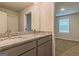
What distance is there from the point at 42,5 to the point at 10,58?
1.62 meters

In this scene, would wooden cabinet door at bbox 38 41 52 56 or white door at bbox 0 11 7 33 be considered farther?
wooden cabinet door at bbox 38 41 52 56

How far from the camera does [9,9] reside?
164cm

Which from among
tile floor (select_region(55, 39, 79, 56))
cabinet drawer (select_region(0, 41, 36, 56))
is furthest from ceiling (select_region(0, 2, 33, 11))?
tile floor (select_region(55, 39, 79, 56))

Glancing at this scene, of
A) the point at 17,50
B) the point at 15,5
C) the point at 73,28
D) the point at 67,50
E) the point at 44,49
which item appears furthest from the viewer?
the point at 73,28

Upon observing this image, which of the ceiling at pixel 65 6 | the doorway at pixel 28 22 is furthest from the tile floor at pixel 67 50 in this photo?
the doorway at pixel 28 22

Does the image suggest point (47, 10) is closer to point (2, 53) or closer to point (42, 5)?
point (42, 5)

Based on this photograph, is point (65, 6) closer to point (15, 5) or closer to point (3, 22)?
point (15, 5)

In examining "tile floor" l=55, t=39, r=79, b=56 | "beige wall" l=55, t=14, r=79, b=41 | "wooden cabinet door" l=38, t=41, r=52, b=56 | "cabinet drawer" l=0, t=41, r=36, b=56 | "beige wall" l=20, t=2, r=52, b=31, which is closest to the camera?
"cabinet drawer" l=0, t=41, r=36, b=56

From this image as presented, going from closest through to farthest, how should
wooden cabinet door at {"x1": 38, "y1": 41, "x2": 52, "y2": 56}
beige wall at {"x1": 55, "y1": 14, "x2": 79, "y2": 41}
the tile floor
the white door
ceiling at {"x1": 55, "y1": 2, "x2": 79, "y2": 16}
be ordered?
the white door → wooden cabinet door at {"x1": 38, "y1": 41, "x2": 52, "y2": 56} → the tile floor → ceiling at {"x1": 55, "y1": 2, "x2": 79, "y2": 16} → beige wall at {"x1": 55, "y1": 14, "x2": 79, "y2": 41}

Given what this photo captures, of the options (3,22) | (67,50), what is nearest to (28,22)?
(3,22)

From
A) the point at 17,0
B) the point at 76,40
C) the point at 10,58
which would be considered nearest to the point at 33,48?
the point at 10,58

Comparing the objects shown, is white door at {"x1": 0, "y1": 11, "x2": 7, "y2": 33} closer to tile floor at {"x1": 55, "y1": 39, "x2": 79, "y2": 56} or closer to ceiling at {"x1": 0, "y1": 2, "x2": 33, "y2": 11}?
ceiling at {"x1": 0, "y1": 2, "x2": 33, "y2": 11}

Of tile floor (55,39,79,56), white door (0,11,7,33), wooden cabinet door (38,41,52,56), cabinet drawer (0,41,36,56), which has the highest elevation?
white door (0,11,7,33)

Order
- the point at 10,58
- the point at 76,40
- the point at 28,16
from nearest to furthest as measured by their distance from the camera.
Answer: the point at 10,58, the point at 28,16, the point at 76,40
